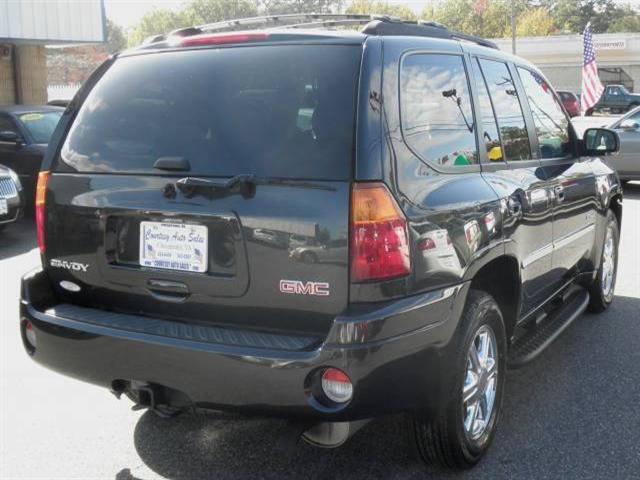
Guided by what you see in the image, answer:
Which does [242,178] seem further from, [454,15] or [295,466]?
[454,15]

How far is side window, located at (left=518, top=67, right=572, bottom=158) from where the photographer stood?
14.9 feet

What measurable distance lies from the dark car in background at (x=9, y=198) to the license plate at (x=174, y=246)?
21.3ft

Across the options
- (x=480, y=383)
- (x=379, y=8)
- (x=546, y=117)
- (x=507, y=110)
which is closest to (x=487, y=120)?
(x=507, y=110)

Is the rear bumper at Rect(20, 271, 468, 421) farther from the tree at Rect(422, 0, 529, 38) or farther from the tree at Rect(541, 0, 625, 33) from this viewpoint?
the tree at Rect(541, 0, 625, 33)

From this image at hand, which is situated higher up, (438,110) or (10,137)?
(438,110)

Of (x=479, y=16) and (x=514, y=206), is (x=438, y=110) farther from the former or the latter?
(x=479, y=16)

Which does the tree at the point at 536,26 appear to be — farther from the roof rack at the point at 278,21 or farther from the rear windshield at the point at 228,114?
the rear windshield at the point at 228,114

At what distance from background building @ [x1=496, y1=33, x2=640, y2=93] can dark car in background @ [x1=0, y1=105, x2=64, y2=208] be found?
54449 mm

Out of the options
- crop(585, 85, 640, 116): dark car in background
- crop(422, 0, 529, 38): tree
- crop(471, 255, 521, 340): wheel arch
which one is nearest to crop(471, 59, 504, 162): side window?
crop(471, 255, 521, 340): wheel arch

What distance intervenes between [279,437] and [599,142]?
122 inches

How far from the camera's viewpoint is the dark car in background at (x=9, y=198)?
29.7ft

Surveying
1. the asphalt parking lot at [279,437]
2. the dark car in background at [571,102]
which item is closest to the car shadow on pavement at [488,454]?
the asphalt parking lot at [279,437]

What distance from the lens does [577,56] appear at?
62.1 m

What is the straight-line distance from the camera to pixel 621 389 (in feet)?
14.5
